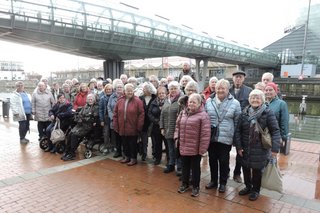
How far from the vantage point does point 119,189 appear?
180 inches

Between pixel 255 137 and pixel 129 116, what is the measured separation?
2.64 meters

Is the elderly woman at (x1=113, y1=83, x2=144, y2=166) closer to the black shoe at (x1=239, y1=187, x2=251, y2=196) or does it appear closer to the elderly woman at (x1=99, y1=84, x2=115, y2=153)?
the elderly woman at (x1=99, y1=84, x2=115, y2=153)

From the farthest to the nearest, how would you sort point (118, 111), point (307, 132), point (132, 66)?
point (132, 66)
point (307, 132)
point (118, 111)

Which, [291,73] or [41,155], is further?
[291,73]

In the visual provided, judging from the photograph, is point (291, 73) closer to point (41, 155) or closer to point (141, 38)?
point (141, 38)

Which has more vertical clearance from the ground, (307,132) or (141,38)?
(141,38)

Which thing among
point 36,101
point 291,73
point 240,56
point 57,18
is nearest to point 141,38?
point 57,18

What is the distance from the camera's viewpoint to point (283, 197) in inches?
169

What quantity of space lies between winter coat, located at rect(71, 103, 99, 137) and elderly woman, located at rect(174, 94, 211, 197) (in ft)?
8.84

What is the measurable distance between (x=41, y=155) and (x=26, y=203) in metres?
2.67

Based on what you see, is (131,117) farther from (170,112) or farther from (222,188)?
(222,188)

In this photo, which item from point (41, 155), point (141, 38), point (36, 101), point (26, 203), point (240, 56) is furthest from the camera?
point (240, 56)

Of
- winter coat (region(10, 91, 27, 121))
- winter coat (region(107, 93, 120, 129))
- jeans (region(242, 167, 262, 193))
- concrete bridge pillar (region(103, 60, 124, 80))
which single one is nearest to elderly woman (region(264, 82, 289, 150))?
jeans (region(242, 167, 262, 193))

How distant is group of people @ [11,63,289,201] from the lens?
163 inches
